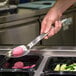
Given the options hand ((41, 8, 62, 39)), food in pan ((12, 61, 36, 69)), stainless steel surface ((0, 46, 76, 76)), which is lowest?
food in pan ((12, 61, 36, 69))

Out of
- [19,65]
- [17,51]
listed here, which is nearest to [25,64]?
[19,65]

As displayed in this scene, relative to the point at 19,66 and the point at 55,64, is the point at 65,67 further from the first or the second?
the point at 19,66

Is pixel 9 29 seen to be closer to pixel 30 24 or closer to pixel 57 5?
pixel 30 24

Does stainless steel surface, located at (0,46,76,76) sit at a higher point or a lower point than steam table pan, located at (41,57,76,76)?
higher

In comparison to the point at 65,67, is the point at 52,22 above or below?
above

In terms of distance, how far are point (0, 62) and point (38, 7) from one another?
1.64 meters

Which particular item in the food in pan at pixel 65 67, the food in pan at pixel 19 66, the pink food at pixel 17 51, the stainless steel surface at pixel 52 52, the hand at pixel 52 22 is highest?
the hand at pixel 52 22

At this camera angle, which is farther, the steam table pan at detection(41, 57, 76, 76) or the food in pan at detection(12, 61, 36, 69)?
the food in pan at detection(12, 61, 36, 69)

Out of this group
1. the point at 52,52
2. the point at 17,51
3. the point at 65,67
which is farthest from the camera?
the point at 52,52

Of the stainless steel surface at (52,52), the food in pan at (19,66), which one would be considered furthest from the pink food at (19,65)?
the stainless steel surface at (52,52)

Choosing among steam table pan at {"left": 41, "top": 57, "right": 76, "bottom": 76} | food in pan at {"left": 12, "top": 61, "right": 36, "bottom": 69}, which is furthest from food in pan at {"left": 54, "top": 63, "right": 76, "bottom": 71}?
food in pan at {"left": 12, "top": 61, "right": 36, "bottom": 69}

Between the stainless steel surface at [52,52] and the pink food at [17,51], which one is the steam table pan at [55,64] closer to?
the stainless steel surface at [52,52]

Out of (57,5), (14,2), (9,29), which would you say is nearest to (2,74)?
(57,5)

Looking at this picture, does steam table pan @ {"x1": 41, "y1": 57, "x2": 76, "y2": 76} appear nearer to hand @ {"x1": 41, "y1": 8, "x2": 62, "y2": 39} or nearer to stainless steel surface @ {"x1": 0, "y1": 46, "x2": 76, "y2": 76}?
stainless steel surface @ {"x1": 0, "y1": 46, "x2": 76, "y2": 76}
